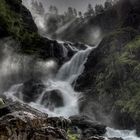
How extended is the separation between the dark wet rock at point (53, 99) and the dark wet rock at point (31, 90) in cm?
204

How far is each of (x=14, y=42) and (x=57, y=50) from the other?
30.8 feet

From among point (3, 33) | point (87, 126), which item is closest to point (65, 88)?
point (3, 33)

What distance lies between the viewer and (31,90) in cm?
5472

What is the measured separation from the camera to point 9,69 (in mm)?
63094

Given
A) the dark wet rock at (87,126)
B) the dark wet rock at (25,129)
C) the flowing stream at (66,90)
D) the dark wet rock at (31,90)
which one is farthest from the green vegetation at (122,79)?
the dark wet rock at (25,129)

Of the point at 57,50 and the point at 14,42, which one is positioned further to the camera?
the point at 57,50

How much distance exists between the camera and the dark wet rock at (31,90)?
176ft

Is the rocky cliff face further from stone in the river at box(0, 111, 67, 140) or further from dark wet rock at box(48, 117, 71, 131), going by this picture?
stone in the river at box(0, 111, 67, 140)

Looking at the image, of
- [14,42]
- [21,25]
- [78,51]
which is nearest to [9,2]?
[21,25]

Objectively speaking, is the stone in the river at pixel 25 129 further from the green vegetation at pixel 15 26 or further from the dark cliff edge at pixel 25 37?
the green vegetation at pixel 15 26

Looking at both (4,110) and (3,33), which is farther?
(3,33)

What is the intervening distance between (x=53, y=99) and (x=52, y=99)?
0.51 feet

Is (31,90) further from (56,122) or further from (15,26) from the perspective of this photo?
(56,122)

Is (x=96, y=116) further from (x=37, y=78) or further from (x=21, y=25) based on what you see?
(x=21, y=25)
